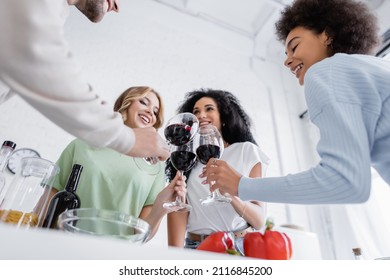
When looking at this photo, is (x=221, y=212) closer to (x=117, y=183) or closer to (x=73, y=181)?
(x=117, y=183)

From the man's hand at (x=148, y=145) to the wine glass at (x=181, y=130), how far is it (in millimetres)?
161

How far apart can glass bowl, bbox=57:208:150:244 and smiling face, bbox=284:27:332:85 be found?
26.1 inches

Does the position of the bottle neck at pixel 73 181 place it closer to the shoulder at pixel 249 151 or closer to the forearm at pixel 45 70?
the forearm at pixel 45 70

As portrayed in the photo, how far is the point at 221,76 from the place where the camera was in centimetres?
299

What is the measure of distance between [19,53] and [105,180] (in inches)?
26.5

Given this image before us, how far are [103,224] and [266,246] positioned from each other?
24.7 inches

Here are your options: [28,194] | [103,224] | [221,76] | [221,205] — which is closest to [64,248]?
[103,224]

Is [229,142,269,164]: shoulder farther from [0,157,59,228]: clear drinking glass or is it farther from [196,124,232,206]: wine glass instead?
[0,157,59,228]: clear drinking glass

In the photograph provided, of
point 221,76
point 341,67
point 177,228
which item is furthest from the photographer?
point 221,76

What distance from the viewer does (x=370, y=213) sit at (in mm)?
2146

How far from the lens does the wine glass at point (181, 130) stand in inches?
37.3

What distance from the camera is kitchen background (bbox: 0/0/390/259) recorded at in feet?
6.84

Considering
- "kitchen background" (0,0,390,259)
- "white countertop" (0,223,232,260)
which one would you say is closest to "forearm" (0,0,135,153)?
"white countertop" (0,223,232,260)

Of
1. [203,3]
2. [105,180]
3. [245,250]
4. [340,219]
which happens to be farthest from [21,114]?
[340,219]
